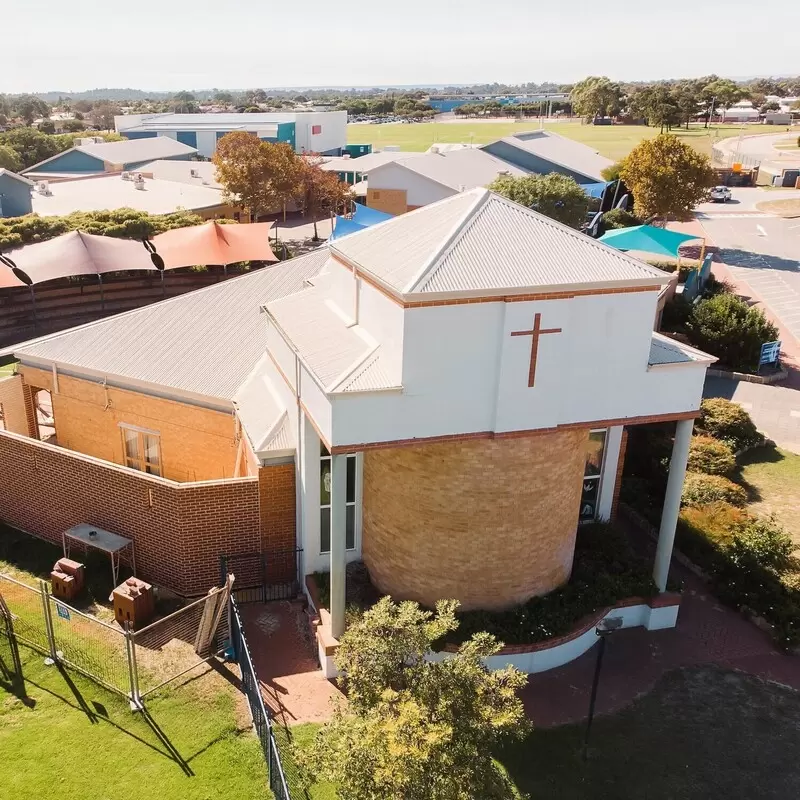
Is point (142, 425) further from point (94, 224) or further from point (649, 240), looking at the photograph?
point (649, 240)

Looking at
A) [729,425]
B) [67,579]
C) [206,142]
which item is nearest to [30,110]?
[206,142]

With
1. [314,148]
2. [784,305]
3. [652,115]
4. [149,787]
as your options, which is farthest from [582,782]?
[652,115]

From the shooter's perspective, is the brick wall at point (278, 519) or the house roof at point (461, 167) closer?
the brick wall at point (278, 519)

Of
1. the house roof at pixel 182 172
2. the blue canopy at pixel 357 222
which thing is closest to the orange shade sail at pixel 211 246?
the blue canopy at pixel 357 222

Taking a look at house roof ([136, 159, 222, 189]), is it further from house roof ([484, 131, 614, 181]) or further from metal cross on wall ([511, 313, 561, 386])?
metal cross on wall ([511, 313, 561, 386])

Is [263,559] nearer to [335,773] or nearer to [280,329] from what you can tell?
[280,329]

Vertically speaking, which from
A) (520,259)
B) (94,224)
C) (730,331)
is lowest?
(730,331)

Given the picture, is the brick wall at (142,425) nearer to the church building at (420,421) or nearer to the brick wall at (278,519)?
the church building at (420,421)
